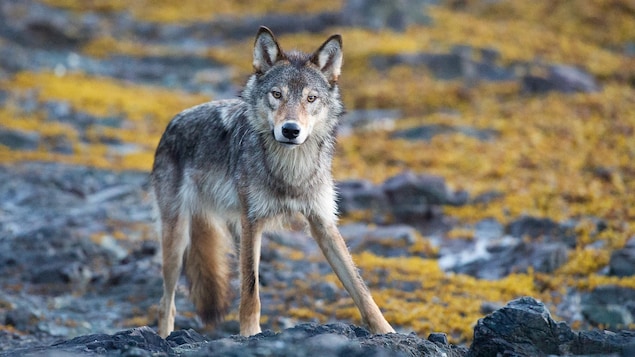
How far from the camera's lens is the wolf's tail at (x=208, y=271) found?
9086 millimetres

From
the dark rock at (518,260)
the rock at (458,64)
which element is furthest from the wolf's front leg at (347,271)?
the rock at (458,64)

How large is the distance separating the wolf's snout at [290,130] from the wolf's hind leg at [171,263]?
2606 mm

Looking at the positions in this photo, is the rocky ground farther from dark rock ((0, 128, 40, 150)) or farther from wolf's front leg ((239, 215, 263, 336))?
wolf's front leg ((239, 215, 263, 336))

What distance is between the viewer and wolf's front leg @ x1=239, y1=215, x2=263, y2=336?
7.68m

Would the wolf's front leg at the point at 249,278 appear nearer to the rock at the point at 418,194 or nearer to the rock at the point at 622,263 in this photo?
the rock at the point at 622,263

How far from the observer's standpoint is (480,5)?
42094 millimetres

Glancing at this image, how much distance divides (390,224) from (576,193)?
156 inches

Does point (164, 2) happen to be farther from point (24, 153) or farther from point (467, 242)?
point (467, 242)

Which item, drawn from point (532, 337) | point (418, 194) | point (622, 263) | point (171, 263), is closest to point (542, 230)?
point (622, 263)

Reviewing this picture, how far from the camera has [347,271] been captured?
7.74m

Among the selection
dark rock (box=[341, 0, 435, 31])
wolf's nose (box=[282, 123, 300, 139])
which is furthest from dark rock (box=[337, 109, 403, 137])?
wolf's nose (box=[282, 123, 300, 139])

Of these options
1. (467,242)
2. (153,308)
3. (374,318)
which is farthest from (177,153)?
(467,242)

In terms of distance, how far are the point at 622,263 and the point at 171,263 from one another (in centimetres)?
683

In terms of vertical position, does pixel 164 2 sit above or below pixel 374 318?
above
